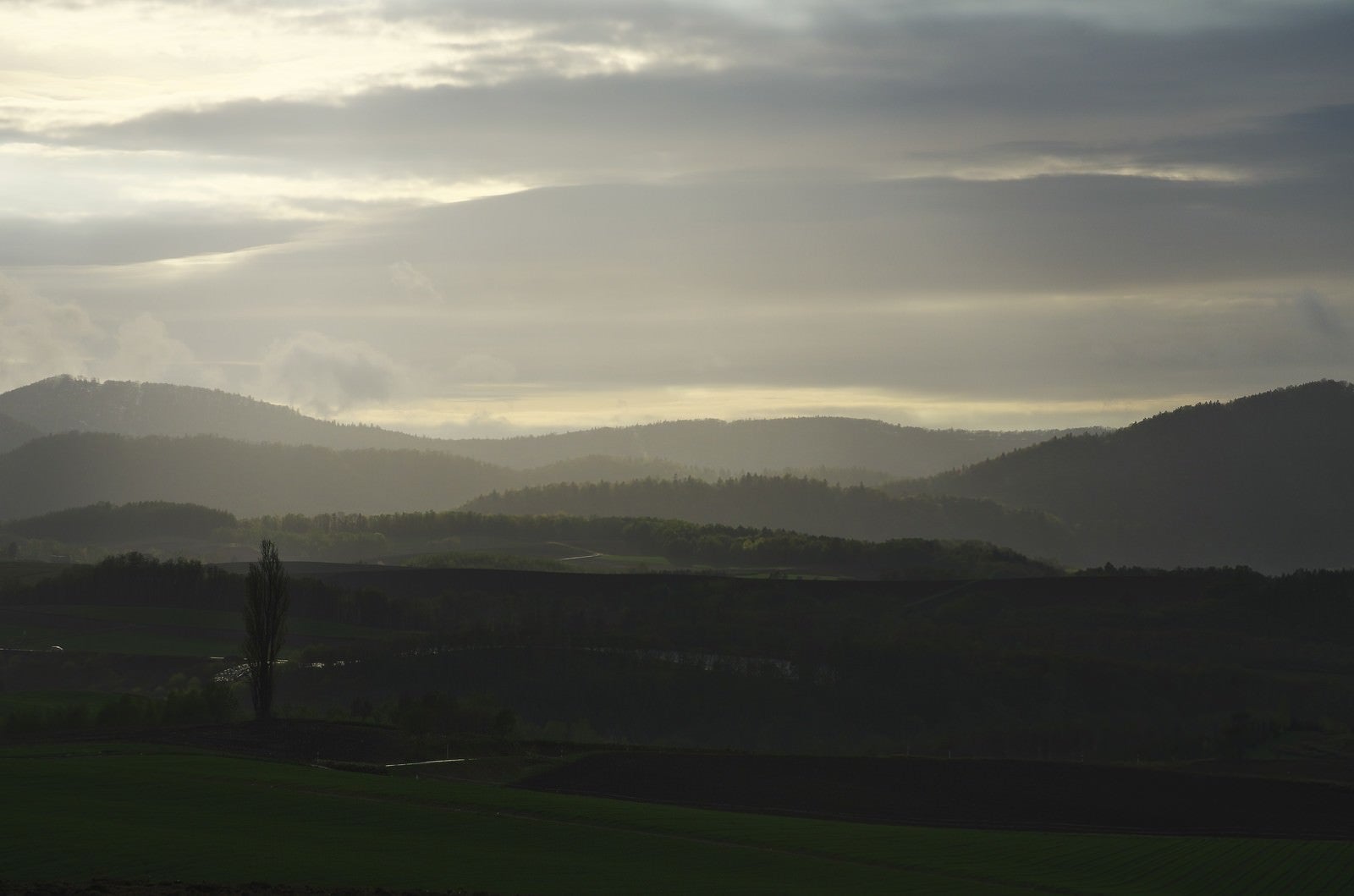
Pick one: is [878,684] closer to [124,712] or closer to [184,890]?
[124,712]

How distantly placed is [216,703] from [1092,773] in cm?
7260

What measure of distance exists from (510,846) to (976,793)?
127ft

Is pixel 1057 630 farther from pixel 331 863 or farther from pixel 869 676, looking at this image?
pixel 331 863

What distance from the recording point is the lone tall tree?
4889 inches

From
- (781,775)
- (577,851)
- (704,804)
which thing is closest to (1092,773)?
(781,775)

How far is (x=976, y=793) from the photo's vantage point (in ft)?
318

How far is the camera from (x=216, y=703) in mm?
125375

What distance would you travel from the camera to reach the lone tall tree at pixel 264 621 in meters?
124

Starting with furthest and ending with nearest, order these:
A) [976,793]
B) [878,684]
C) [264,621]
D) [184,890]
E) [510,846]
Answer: [878,684] < [264,621] < [976,793] < [510,846] < [184,890]

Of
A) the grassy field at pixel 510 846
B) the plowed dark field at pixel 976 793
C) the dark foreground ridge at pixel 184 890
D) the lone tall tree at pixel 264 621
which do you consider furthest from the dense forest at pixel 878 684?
the dark foreground ridge at pixel 184 890

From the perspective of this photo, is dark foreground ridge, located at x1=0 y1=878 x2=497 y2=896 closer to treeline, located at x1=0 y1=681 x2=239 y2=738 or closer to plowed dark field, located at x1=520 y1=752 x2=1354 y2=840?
plowed dark field, located at x1=520 y1=752 x2=1354 y2=840

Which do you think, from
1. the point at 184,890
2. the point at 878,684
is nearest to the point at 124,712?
the point at 184,890

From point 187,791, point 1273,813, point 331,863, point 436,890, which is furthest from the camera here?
point 1273,813

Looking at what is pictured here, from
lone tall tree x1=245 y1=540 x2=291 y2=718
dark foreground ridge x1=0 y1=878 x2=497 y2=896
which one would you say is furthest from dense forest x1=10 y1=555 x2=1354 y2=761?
dark foreground ridge x1=0 y1=878 x2=497 y2=896
